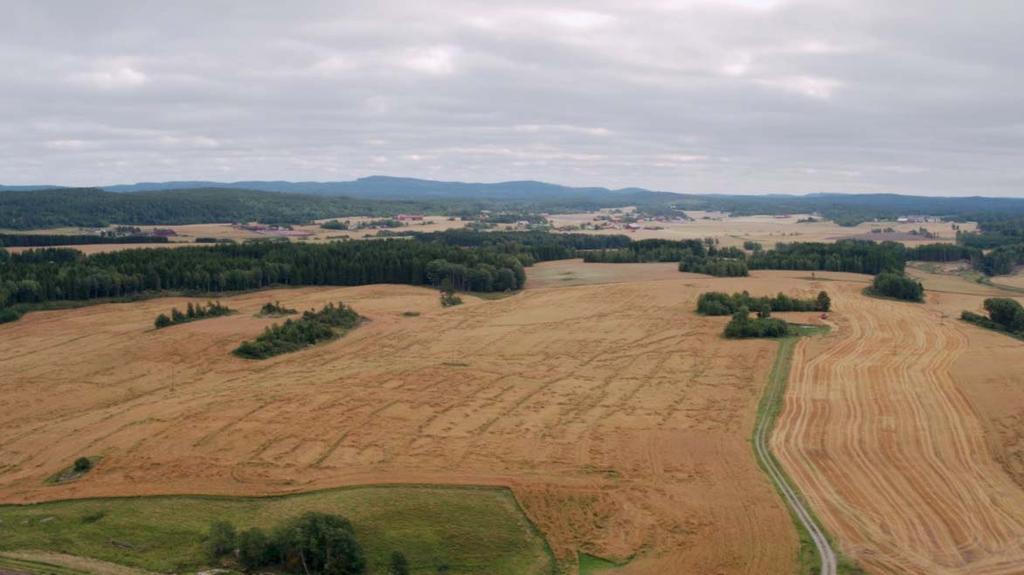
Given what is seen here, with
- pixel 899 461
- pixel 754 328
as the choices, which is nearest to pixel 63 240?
pixel 754 328

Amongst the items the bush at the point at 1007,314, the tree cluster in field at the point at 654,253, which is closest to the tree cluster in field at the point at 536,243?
the tree cluster in field at the point at 654,253

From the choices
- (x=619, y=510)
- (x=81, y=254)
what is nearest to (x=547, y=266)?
(x=81, y=254)

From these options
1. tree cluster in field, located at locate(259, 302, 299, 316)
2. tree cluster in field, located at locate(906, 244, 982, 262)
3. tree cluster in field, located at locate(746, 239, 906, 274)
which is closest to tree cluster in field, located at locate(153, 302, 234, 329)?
tree cluster in field, located at locate(259, 302, 299, 316)

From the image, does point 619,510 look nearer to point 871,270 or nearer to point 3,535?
point 3,535

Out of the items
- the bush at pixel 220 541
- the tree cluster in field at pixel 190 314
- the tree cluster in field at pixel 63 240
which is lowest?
the bush at pixel 220 541

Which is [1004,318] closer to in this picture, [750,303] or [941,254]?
[750,303]

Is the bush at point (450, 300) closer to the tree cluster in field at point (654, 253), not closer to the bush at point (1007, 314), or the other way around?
the tree cluster in field at point (654, 253)
